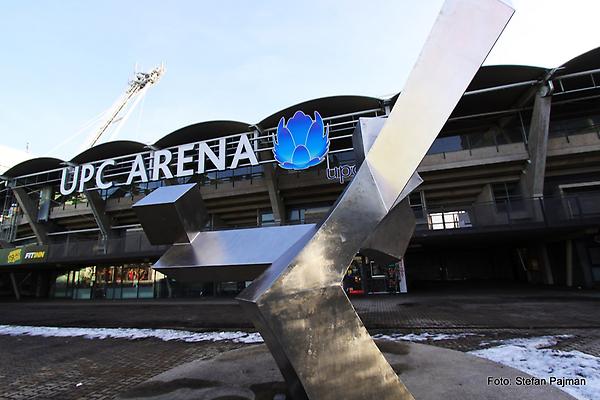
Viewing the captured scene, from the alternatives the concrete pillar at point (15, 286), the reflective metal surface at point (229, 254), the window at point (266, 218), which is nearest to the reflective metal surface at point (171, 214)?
the reflective metal surface at point (229, 254)

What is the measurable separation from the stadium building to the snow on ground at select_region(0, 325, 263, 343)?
300 inches

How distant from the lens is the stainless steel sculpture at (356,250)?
272cm

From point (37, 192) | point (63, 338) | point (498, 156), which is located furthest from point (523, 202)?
point (37, 192)

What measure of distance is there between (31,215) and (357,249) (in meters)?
33.8

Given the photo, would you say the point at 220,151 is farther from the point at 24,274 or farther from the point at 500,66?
A: the point at 24,274

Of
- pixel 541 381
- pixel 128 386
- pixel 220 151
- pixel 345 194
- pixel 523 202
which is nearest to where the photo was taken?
pixel 345 194

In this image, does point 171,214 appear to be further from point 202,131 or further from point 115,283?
point 115,283

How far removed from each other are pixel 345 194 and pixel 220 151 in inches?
727

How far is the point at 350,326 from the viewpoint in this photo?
290cm

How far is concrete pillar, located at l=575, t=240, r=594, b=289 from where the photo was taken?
57.5 ft

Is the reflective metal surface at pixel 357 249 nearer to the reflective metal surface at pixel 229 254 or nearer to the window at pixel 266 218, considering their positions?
the reflective metal surface at pixel 229 254

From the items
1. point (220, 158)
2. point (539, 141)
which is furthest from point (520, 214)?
point (220, 158)

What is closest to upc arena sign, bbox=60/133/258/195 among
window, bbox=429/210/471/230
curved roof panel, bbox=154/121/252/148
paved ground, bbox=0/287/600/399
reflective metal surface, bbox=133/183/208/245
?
curved roof panel, bbox=154/121/252/148

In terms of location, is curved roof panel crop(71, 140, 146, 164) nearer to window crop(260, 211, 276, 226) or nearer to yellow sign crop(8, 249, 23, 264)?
yellow sign crop(8, 249, 23, 264)
